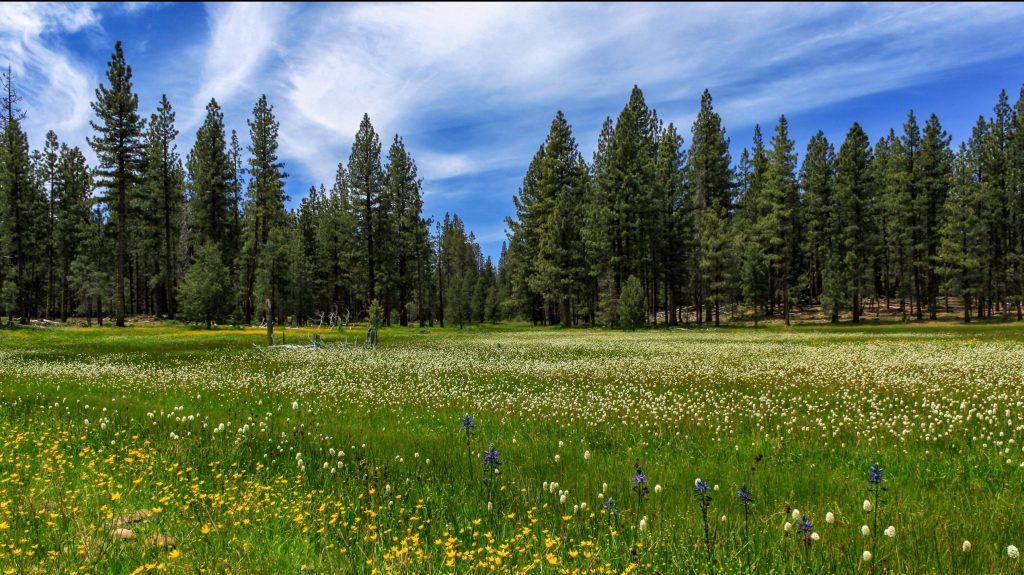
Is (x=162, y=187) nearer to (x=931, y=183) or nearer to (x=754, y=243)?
(x=754, y=243)

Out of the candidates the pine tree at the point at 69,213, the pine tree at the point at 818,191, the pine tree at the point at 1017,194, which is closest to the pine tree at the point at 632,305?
the pine tree at the point at 818,191

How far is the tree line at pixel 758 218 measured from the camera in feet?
180

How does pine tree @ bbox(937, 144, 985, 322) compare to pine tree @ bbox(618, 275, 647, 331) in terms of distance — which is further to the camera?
pine tree @ bbox(937, 144, 985, 322)

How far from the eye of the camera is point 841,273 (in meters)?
57.6

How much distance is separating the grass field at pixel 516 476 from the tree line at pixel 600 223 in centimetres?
3896

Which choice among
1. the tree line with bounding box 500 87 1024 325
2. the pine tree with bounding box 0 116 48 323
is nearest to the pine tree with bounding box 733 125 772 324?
the tree line with bounding box 500 87 1024 325

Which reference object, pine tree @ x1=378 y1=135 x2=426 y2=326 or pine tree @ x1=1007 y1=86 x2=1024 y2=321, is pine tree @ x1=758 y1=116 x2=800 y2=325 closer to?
pine tree @ x1=1007 y1=86 x2=1024 y2=321

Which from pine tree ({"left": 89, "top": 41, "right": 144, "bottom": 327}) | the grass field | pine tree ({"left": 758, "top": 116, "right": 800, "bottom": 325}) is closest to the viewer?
the grass field

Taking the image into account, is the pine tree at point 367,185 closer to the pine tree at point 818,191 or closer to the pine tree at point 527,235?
the pine tree at point 527,235

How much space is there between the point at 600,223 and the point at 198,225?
49.1 m

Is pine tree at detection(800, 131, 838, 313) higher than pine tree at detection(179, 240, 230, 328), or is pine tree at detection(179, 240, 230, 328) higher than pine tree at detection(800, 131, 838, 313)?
pine tree at detection(800, 131, 838, 313)

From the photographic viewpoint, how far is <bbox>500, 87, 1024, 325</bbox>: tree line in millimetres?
54844

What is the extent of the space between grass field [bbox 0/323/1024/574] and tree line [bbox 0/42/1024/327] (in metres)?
39.0

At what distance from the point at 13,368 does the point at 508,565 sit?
20425mm
